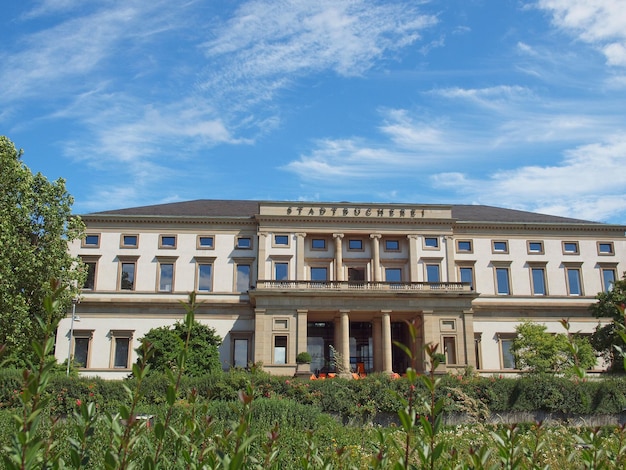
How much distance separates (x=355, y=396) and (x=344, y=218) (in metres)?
24.2

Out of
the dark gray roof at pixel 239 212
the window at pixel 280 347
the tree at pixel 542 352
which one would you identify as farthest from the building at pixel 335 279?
the tree at pixel 542 352

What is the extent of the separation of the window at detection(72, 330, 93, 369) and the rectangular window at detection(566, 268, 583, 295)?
37756 mm

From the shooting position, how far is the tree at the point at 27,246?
28359 mm

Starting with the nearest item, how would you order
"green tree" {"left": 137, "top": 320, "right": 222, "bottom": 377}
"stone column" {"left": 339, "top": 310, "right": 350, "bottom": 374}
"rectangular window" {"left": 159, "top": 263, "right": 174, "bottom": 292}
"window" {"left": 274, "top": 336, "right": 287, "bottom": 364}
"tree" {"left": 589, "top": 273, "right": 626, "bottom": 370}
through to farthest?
"green tree" {"left": 137, "top": 320, "right": 222, "bottom": 377}
"tree" {"left": 589, "top": 273, "right": 626, "bottom": 370}
"stone column" {"left": 339, "top": 310, "right": 350, "bottom": 374}
"window" {"left": 274, "top": 336, "right": 287, "bottom": 364}
"rectangular window" {"left": 159, "top": 263, "right": 174, "bottom": 292}

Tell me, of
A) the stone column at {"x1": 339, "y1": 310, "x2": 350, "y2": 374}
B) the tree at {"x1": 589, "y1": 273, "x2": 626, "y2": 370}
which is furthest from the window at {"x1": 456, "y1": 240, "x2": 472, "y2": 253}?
the stone column at {"x1": 339, "y1": 310, "x2": 350, "y2": 374}

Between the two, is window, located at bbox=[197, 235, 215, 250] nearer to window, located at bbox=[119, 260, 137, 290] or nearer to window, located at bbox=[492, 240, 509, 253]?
window, located at bbox=[119, 260, 137, 290]

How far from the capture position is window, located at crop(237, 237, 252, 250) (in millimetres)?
47031

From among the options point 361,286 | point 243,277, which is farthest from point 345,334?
point 243,277

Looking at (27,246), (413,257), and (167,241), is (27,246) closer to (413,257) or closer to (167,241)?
(167,241)

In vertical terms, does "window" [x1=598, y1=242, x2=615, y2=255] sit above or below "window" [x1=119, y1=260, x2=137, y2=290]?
above

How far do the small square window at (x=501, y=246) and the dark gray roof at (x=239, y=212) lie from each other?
6.25ft

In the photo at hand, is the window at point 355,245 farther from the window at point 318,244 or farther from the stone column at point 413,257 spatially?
the stone column at point 413,257

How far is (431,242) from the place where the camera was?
1847 inches

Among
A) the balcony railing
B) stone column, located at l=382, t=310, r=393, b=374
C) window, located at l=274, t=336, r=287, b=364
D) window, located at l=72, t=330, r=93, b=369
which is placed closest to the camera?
stone column, located at l=382, t=310, r=393, b=374
